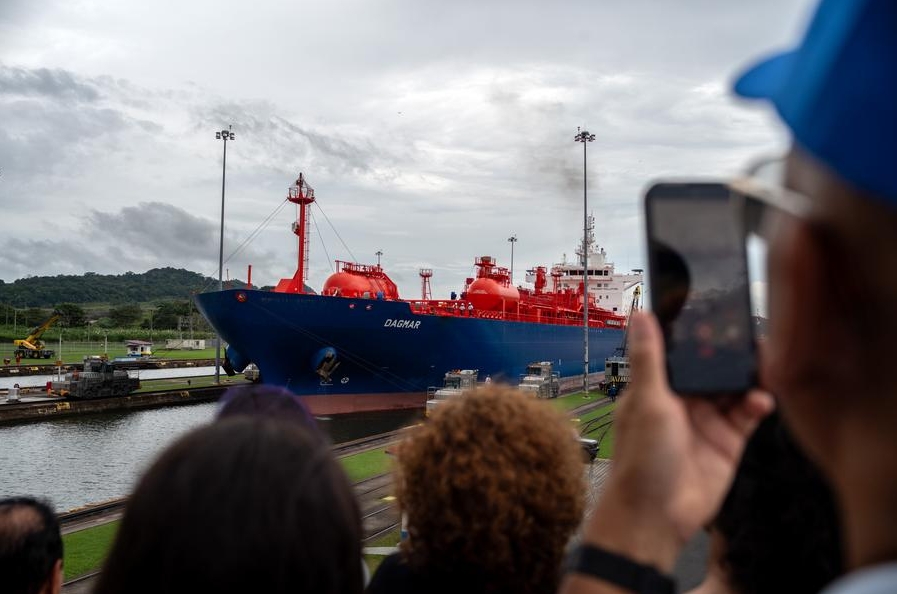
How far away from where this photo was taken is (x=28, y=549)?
217 centimetres

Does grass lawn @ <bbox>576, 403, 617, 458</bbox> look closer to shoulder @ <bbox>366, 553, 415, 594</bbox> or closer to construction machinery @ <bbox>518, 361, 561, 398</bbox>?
construction machinery @ <bbox>518, 361, 561, 398</bbox>

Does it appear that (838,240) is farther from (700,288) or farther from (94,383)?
(94,383)

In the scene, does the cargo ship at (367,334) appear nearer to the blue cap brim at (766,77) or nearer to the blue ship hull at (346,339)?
the blue ship hull at (346,339)

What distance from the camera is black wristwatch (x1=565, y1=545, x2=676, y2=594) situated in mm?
966

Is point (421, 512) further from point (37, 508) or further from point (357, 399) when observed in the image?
point (357, 399)

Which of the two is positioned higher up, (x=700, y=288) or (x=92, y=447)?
(x=700, y=288)

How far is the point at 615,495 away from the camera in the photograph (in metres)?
1.01

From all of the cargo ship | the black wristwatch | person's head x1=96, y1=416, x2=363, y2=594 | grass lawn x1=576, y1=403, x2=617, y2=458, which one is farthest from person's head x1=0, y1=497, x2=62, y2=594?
the cargo ship

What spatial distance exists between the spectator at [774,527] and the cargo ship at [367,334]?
18127 mm

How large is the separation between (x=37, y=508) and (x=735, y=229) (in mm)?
2610

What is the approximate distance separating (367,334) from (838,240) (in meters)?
22.0

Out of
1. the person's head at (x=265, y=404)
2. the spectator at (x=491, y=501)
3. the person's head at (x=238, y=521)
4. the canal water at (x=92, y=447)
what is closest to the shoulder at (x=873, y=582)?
the person's head at (x=238, y=521)

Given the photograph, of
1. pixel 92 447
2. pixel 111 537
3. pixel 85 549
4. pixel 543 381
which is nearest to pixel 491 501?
pixel 111 537

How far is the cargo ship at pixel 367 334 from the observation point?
21203mm
